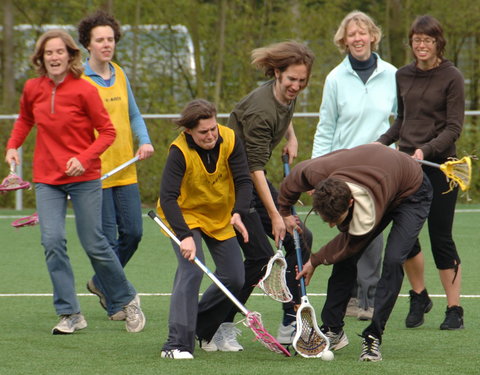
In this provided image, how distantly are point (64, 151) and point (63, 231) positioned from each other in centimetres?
47

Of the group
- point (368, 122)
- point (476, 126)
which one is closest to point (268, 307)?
point (368, 122)

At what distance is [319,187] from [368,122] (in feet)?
6.80

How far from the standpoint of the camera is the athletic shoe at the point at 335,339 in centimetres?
582

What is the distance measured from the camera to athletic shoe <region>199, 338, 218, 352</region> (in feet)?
19.5

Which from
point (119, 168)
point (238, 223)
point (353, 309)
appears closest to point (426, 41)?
point (238, 223)

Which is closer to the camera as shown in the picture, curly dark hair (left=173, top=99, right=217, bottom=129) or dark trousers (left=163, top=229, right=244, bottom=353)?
curly dark hair (left=173, top=99, right=217, bottom=129)

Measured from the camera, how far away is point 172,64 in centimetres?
1705

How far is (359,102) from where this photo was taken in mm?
7023

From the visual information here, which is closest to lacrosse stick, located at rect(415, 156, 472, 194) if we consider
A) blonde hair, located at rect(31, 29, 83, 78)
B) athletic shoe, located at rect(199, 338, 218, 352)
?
athletic shoe, located at rect(199, 338, 218, 352)

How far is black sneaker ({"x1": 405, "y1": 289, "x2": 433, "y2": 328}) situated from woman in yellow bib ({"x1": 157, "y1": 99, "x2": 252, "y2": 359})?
1341mm

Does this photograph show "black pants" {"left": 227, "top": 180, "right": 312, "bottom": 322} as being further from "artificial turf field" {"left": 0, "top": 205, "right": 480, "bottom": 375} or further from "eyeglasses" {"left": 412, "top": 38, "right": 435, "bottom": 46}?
"eyeglasses" {"left": 412, "top": 38, "right": 435, "bottom": 46}

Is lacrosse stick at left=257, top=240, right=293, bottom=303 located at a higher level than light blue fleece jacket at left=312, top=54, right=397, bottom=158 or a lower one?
lower

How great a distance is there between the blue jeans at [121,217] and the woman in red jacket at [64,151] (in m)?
0.50

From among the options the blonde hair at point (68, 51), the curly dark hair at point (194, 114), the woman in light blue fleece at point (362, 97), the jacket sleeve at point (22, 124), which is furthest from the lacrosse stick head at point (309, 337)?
the jacket sleeve at point (22, 124)
